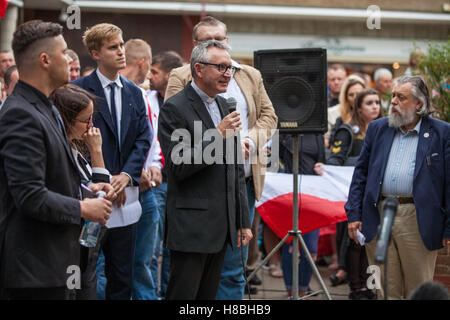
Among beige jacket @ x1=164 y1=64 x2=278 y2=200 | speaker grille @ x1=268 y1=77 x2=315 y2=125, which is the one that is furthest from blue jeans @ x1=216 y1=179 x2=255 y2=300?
speaker grille @ x1=268 y1=77 x2=315 y2=125

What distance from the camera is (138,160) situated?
459 cm

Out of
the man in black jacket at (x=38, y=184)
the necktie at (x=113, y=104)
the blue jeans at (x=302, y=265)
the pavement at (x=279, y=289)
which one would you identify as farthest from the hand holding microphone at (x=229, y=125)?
the pavement at (x=279, y=289)

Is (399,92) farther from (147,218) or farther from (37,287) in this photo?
(37,287)

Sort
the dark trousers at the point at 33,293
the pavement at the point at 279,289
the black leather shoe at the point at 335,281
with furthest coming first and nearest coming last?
the black leather shoe at the point at 335,281 < the pavement at the point at 279,289 < the dark trousers at the point at 33,293

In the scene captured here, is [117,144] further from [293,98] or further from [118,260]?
[293,98]

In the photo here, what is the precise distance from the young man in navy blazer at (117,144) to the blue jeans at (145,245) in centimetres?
52

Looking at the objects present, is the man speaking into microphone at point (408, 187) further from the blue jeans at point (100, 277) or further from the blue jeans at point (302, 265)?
the blue jeans at point (100, 277)

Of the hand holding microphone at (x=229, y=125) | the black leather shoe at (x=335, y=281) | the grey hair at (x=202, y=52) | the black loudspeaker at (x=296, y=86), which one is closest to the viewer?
the hand holding microphone at (x=229, y=125)

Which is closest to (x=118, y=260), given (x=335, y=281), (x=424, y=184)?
(x=424, y=184)

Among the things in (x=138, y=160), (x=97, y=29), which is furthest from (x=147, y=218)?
(x=97, y=29)

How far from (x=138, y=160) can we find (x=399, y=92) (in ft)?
6.77

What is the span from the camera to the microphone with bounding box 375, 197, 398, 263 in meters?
2.69

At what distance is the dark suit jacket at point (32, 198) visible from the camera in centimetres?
289

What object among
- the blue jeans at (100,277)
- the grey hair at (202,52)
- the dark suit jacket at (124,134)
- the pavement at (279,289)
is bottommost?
the pavement at (279,289)
